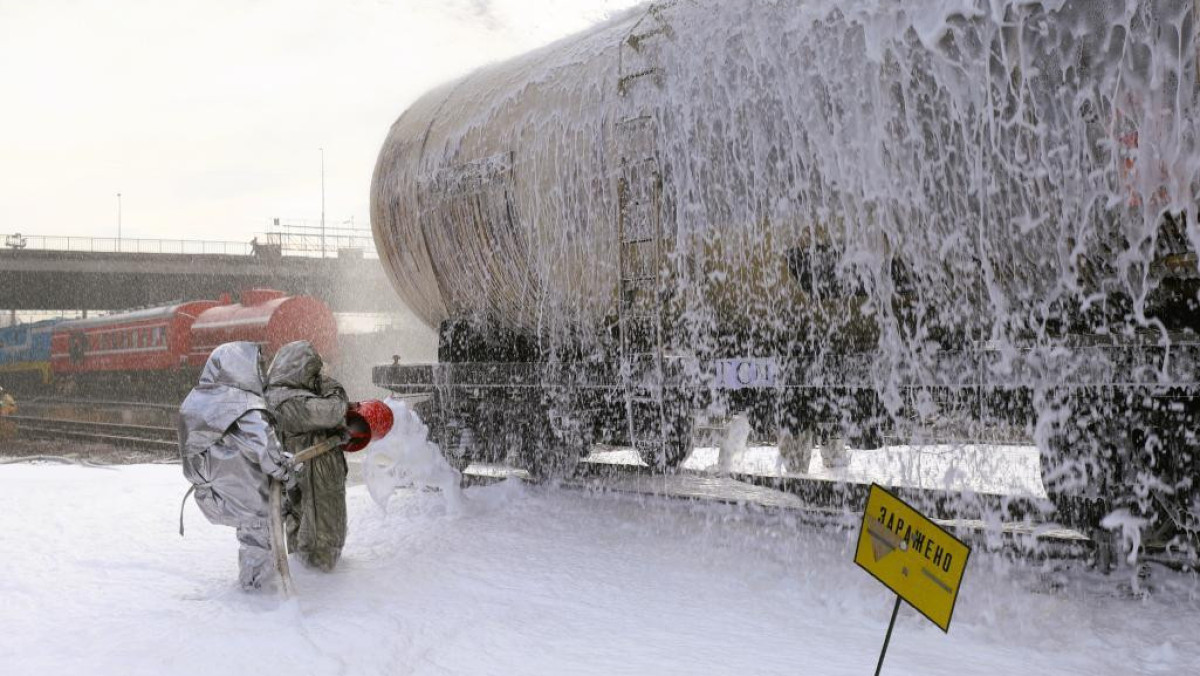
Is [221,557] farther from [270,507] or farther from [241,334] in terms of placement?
[241,334]

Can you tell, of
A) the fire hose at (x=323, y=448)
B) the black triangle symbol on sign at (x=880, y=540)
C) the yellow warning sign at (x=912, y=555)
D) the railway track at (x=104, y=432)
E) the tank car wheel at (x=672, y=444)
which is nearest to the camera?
the yellow warning sign at (x=912, y=555)

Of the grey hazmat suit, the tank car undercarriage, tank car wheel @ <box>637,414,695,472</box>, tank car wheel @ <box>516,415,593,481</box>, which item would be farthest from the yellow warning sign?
tank car wheel @ <box>516,415,593,481</box>

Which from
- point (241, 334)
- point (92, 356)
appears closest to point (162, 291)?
point (92, 356)

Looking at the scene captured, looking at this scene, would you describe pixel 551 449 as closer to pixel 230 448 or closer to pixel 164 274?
pixel 230 448

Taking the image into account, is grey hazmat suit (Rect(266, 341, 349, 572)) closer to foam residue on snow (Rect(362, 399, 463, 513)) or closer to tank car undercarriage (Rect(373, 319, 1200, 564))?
foam residue on snow (Rect(362, 399, 463, 513))

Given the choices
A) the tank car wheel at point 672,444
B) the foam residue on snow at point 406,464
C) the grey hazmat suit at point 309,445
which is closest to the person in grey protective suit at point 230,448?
the grey hazmat suit at point 309,445

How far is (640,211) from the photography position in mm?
5520

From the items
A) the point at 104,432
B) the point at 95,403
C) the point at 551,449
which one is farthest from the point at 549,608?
the point at 95,403

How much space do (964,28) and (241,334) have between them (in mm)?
19848

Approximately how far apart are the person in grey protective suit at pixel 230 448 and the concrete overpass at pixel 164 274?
29.2 m

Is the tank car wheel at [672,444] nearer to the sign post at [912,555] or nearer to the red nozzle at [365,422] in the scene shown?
the red nozzle at [365,422]

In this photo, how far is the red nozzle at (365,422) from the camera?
16.6 ft

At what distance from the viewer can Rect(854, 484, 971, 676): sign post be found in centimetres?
280

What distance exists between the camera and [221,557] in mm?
5410
